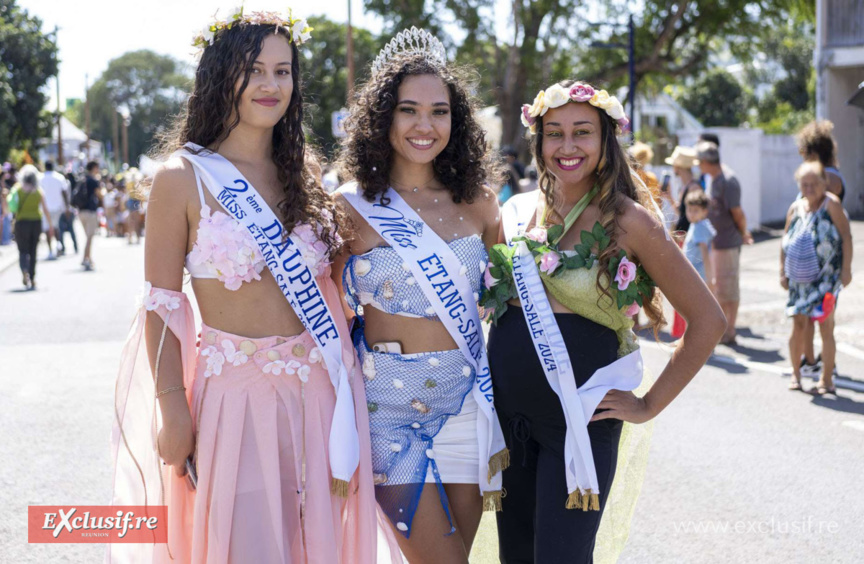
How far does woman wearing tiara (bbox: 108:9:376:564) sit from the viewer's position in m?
2.55

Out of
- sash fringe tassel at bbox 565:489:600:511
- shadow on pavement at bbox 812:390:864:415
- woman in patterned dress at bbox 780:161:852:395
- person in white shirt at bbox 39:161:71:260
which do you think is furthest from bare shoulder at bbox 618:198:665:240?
person in white shirt at bbox 39:161:71:260

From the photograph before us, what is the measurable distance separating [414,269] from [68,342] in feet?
22.3

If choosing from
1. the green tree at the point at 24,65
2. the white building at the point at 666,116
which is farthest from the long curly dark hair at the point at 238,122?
the white building at the point at 666,116

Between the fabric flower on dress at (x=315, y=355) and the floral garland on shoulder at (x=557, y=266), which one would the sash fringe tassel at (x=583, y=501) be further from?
the fabric flower on dress at (x=315, y=355)

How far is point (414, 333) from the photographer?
283cm

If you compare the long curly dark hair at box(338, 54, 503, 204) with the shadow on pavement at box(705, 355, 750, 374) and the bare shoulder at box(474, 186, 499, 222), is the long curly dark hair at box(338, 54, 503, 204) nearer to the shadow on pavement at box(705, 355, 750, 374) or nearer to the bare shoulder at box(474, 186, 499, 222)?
the bare shoulder at box(474, 186, 499, 222)

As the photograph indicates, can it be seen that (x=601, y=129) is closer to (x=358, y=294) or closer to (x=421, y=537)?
(x=358, y=294)

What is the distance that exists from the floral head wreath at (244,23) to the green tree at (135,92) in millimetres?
96756

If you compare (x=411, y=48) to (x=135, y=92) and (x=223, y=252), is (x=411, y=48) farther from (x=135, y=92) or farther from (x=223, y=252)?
(x=135, y=92)

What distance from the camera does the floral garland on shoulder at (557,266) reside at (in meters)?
2.62

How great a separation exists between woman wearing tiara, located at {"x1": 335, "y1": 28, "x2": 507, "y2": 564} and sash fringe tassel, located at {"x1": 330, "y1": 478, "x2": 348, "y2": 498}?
18 centimetres

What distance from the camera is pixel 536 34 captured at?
22547mm

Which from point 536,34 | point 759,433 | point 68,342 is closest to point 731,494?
point 759,433

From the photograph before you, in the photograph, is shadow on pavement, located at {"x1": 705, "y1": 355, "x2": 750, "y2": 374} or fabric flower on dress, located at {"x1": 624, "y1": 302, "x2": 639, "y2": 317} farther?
shadow on pavement, located at {"x1": 705, "y1": 355, "x2": 750, "y2": 374}
